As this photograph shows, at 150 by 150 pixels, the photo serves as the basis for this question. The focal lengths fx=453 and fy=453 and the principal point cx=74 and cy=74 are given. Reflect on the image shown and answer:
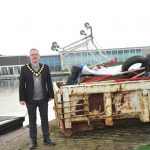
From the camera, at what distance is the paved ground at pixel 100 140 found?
7.17 metres

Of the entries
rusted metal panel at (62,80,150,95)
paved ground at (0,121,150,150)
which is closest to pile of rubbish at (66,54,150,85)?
rusted metal panel at (62,80,150,95)

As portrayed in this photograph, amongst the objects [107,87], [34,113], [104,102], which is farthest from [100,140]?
[34,113]

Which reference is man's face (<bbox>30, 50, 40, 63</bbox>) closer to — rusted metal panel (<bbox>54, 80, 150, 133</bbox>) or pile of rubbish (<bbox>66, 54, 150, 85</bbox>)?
rusted metal panel (<bbox>54, 80, 150, 133</bbox>)

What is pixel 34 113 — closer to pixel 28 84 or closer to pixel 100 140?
pixel 28 84

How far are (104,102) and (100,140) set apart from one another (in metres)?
0.64

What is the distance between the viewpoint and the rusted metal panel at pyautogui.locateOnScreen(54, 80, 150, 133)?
7648 mm

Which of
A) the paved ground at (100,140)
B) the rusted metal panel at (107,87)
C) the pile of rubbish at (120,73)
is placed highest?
the pile of rubbish at (120,73)

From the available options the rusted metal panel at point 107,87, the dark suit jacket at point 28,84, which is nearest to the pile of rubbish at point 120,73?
the rusted metal panel at point 107,87

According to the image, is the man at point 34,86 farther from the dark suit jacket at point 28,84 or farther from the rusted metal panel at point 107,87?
the rusted metal panel at point 107,87

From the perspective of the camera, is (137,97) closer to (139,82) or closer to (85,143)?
(139,82)

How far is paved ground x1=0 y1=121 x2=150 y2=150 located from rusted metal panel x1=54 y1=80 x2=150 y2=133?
288 mm

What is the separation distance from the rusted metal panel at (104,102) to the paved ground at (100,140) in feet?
0.95

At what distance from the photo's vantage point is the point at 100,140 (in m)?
7.62

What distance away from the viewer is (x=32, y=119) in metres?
7.44
